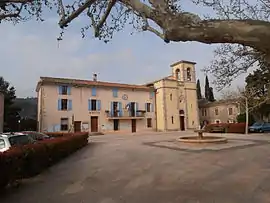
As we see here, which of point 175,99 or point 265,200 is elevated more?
point 175,99

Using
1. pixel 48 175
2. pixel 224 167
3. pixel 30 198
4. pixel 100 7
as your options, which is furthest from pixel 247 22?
pixel 48 175

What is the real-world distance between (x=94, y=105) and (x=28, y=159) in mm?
31420

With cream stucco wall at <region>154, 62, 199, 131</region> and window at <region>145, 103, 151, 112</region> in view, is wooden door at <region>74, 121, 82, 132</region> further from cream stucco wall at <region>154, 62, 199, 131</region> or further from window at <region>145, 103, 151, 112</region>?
cream stucco wall at <region>154, 62, 199, 131</region>

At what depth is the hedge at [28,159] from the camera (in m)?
7.22

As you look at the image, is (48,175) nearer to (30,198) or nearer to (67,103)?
(30,198)

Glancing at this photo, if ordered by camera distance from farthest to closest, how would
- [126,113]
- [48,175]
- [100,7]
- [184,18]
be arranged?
1. [126,113]
2. [48,175]
3. [100,7]
4. [184,18]

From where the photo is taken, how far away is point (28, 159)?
9.01m

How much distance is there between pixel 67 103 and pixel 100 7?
31.4m

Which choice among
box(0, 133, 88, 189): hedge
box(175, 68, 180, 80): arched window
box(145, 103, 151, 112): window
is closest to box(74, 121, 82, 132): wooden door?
box(145, 103, 151, 112): window

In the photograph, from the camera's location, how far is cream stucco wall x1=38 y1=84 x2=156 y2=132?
36062mm

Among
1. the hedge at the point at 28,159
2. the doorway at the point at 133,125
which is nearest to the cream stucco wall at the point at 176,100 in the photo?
the doorway at the point at 133,125

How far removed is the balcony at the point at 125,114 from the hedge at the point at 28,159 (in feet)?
90.1

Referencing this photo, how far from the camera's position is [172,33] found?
381 centimetres

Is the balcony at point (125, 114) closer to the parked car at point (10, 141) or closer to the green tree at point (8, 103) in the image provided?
the green tree at point (8, 103)
